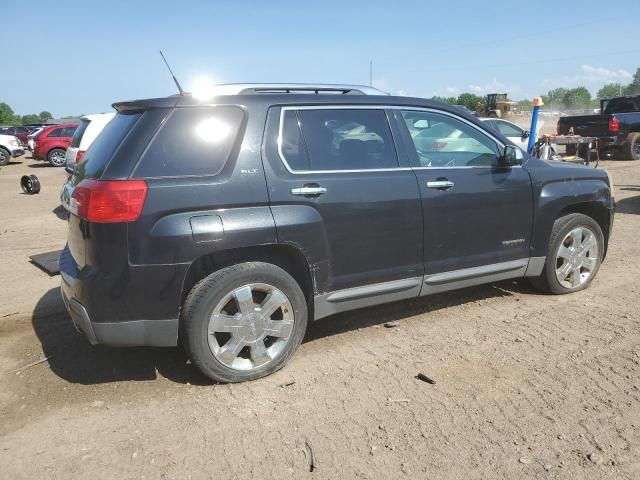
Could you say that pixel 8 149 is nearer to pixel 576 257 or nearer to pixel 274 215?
pixel 274 215

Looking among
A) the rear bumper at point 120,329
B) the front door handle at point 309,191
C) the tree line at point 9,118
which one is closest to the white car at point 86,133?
the rear bumper at point 120,329

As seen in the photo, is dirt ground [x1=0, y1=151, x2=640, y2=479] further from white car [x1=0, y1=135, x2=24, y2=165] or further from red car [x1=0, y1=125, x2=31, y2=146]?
red car [x1=0, y1=125, x2=31, y2=146]

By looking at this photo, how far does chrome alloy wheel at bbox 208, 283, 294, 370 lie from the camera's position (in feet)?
10.8

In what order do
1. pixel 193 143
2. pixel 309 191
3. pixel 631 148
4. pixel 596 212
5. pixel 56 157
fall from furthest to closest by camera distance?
1. pixel 56 157
2. pixel 631 148
3. pixel 596 212
4. pixel 309 191
5. pixel 193 143

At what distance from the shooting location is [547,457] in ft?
8.61

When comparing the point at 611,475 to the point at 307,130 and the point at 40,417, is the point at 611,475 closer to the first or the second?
the point at 307,130

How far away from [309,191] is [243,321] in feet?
3.04

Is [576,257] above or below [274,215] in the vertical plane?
below

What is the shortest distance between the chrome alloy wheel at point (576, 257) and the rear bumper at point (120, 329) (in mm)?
3397

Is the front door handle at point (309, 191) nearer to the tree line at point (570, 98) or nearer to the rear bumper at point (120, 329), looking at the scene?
the rear bumper at point (120, 329)

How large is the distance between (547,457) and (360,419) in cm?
96

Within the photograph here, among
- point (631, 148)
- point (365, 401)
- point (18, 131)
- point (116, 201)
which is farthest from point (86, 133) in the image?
point (18, 131)

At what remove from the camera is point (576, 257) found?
4852mm

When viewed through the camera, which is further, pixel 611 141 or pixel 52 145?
pixel 52 145
